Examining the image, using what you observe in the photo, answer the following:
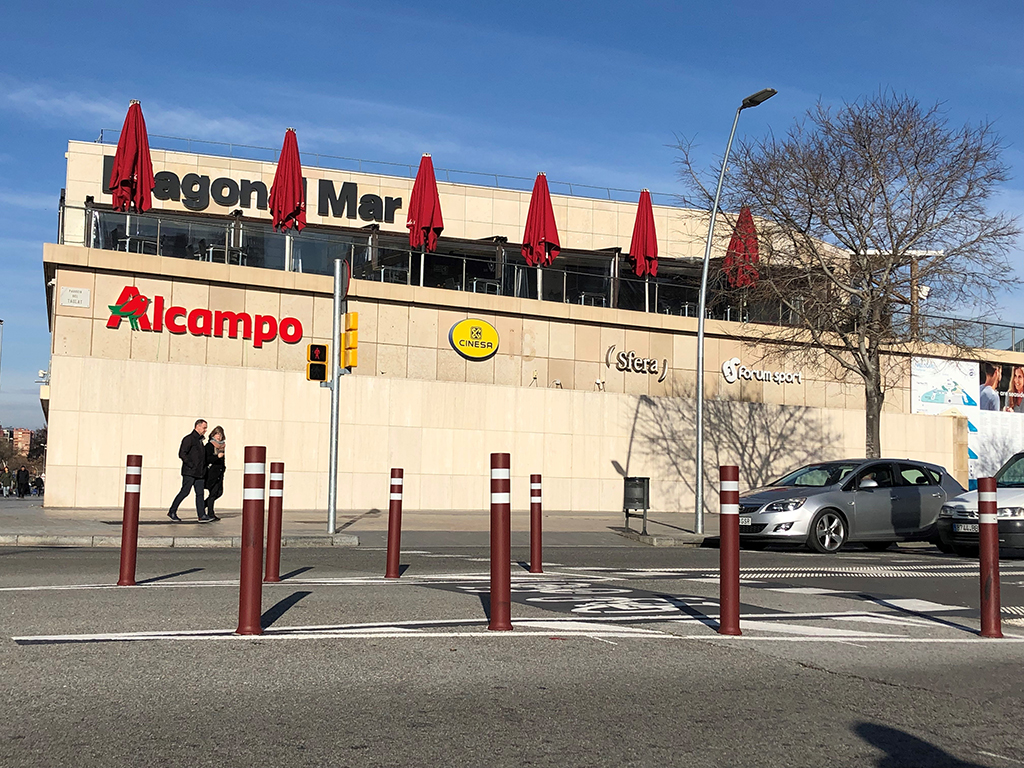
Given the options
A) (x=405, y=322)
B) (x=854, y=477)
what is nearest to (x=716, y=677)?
(x=854, y=477)

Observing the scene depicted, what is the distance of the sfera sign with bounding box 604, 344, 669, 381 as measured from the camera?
103 ft

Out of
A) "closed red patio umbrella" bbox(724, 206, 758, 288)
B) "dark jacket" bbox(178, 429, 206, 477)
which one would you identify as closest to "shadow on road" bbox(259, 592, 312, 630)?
"dark jacket" bbox(178, 429, 206, 477)

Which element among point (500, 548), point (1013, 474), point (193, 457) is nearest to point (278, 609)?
point (500, 548)

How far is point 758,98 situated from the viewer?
2169cm

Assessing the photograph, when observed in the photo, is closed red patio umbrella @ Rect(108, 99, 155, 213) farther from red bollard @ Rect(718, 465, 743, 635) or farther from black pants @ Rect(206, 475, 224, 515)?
red bollard @ Rect(718, 465, 743, 635)

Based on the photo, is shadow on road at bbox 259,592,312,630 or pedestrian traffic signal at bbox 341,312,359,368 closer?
shadow on road at bbox 259,592,312,630

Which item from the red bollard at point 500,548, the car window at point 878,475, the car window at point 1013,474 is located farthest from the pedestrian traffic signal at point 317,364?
the red bollard at point 500,548

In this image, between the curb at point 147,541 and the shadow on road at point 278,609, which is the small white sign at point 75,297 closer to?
the curb at point 147,541

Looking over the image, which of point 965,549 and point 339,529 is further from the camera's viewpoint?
point 339,529

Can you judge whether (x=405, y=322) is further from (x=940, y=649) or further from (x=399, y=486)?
(x=940, y=649)

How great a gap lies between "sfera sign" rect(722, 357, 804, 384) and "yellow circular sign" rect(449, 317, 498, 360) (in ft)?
24.7

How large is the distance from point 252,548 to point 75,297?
68.2 ft

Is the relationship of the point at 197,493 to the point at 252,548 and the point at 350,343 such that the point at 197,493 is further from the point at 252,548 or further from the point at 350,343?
the point at 252,548

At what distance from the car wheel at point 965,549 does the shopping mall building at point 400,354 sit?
14.1 m
